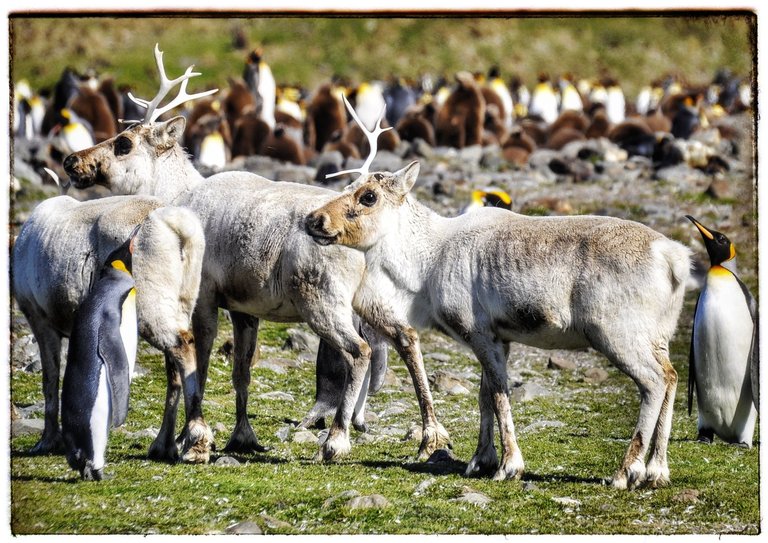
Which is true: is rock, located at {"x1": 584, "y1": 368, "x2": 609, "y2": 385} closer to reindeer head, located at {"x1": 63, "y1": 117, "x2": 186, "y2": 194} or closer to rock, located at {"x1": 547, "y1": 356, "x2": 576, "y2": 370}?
rock, located at {"x1": 547, "y1": 356, "x2": 576, "y2": 370}

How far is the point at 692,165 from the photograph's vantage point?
79.2 ft

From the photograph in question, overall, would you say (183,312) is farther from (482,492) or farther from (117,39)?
(117,39)

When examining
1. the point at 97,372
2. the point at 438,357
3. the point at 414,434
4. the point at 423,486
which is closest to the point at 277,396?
the point at 414,434

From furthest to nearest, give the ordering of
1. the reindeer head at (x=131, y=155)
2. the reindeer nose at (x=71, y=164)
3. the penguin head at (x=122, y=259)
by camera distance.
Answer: the reindeer head at (x=131, y=155), the reindeer nose at (x=71, y=164), the penguin head at (x=122, y=259)

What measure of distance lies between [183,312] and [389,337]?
1.59m

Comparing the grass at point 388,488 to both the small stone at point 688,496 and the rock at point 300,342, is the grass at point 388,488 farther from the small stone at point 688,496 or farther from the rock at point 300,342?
the rock at point 300,342

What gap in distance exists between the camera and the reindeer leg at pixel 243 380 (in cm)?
981

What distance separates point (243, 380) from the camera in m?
10.0

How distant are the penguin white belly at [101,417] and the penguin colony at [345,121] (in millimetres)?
14473

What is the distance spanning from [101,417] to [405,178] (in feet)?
9.45

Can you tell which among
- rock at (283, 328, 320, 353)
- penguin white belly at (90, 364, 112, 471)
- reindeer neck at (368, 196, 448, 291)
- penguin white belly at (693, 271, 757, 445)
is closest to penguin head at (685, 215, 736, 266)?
penguin white belly at (693, 271, 757, 445)

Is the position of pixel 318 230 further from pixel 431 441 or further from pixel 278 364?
pixel 278 364

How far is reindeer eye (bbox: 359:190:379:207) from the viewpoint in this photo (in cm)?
923

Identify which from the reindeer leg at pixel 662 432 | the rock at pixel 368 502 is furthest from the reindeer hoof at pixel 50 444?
the reindeer leg at pixel 662 432
